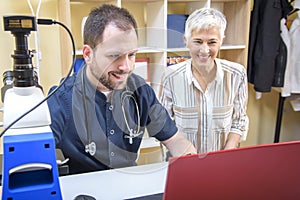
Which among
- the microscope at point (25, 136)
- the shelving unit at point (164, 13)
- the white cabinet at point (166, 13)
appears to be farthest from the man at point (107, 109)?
the white cabinet at point (166, 13)

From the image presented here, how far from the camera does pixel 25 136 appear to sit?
0.65 meters

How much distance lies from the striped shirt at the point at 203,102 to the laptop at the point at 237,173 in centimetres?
27

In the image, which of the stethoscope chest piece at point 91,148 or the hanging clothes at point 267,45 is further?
the hanging clothes at point 267,45

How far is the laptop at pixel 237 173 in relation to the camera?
54 cm

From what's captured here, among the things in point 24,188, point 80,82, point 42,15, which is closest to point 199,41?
point 80,82

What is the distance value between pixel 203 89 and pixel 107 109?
303 millimetres

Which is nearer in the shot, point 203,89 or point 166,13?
point 203,89

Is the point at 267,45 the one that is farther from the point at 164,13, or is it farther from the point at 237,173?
the point at 237,173

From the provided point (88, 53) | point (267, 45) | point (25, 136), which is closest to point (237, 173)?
point (25, 136)

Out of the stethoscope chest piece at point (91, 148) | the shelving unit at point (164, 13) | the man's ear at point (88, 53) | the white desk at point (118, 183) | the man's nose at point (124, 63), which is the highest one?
the shelving unit at point (164, 13)

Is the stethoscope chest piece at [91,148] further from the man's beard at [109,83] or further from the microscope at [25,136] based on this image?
the microscope at [25,136]

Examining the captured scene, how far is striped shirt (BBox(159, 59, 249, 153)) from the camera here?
3.12 feet

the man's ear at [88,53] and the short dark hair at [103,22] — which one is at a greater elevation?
the short dark hair at [103,22]

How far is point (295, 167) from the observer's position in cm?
59
